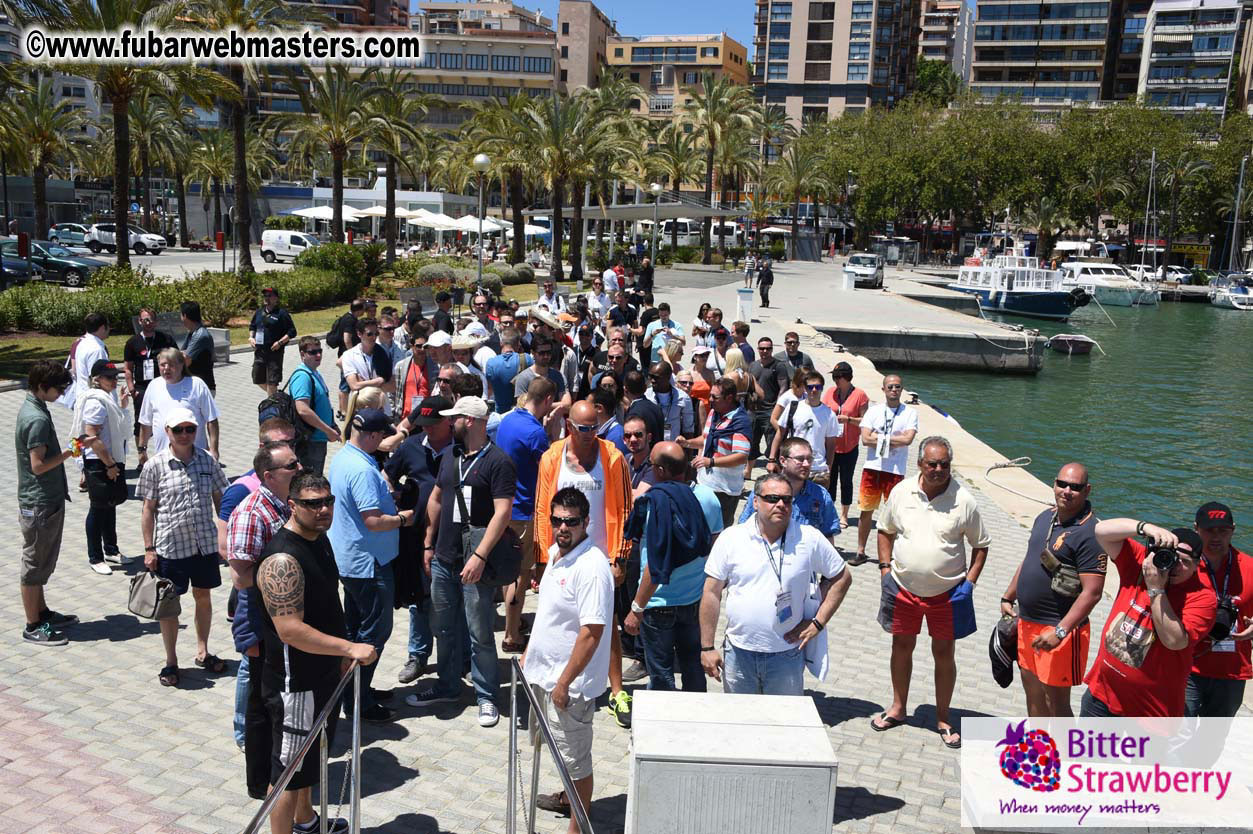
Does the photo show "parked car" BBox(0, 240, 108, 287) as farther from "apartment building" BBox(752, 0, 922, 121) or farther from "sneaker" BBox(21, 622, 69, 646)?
"apartment building" BBox(752, 0, 922, 121)

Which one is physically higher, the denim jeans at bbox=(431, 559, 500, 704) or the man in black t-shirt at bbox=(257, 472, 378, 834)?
the man in black t-shirt at bbox=(257, 472, 378, 834)

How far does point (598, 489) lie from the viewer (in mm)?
6504

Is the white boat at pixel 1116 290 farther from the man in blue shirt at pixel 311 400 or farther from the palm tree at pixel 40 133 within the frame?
the man in blue shirt at pixel 311 400

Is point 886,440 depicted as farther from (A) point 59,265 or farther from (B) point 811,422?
(A) point 59,265

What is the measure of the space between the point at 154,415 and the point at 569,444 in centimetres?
436

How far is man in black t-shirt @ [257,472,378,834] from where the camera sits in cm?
432

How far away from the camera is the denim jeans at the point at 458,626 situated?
6168 mm

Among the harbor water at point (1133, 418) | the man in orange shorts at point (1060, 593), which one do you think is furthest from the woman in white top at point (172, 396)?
the harbor water at point (1133, 418)

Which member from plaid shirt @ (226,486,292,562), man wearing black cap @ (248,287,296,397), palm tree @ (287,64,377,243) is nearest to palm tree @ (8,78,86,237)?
palm tree @ (287,64,377,243)

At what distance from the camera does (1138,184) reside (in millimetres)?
79812

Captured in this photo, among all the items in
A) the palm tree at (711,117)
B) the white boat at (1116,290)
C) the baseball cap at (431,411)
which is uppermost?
the palm tree at (711,117)

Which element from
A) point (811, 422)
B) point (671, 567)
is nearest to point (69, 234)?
point (811, 422)

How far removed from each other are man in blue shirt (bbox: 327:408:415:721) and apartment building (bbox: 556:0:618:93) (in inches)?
4654

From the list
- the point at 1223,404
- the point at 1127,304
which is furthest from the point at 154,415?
the point at 1127,304
